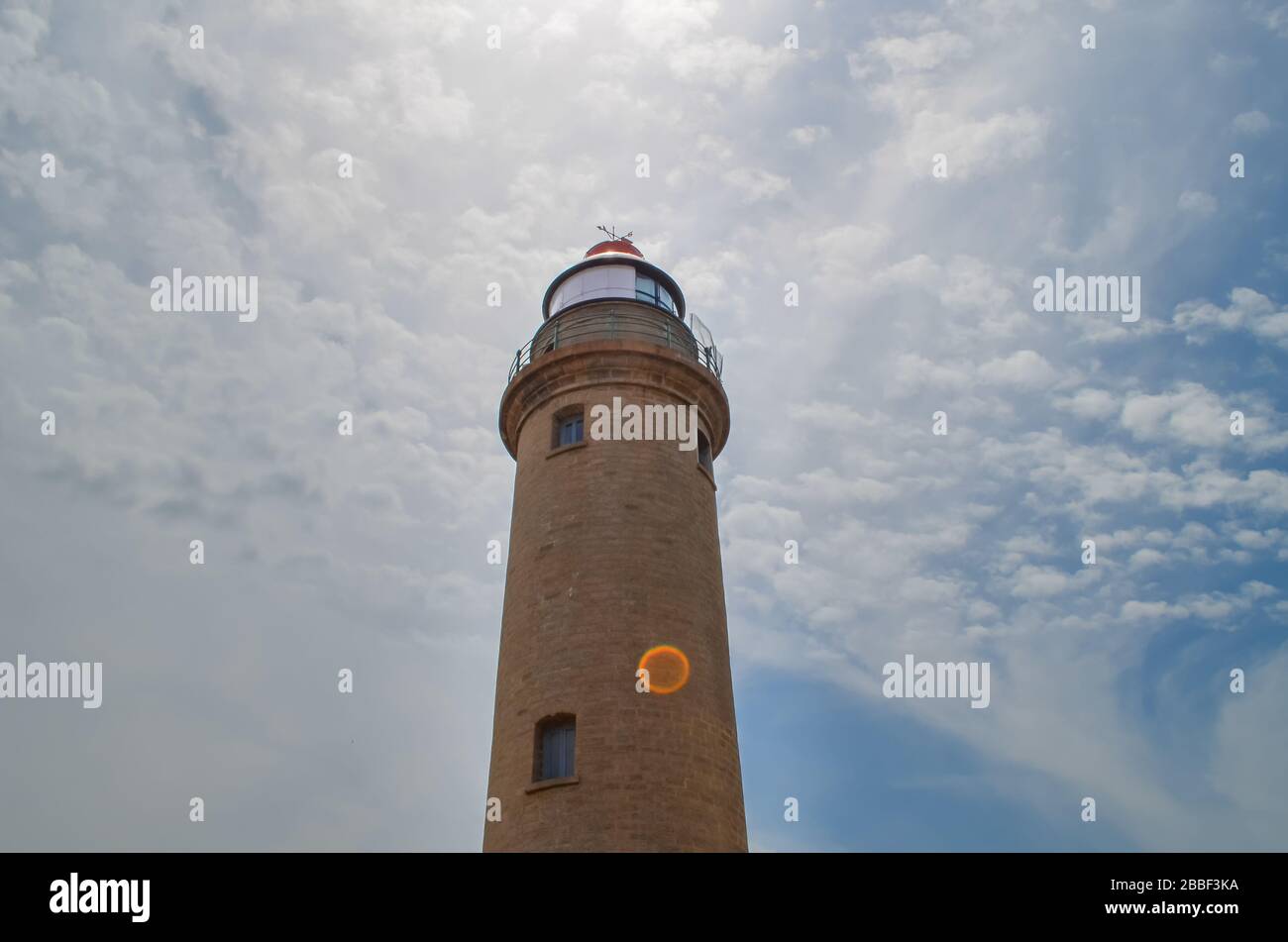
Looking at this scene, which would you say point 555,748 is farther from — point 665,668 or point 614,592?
point 614,592

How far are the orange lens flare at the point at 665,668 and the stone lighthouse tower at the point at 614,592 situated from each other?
0.03 metres

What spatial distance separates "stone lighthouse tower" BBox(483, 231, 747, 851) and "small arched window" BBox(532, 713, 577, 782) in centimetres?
3

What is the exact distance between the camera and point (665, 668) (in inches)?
711

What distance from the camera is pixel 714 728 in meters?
18.3

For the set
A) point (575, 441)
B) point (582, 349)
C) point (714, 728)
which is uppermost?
point (582, 349)

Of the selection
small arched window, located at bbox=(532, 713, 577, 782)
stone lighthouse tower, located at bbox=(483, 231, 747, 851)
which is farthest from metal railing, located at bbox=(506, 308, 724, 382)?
small arched window, located at bbox=(532, 713, 577, 782)

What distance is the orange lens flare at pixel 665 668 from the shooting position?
17828 millimetres

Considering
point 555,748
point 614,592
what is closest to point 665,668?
point 614,592

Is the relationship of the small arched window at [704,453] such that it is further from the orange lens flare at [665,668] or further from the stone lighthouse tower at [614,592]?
the orange lens flare at [665,668]

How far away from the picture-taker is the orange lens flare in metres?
17.8
